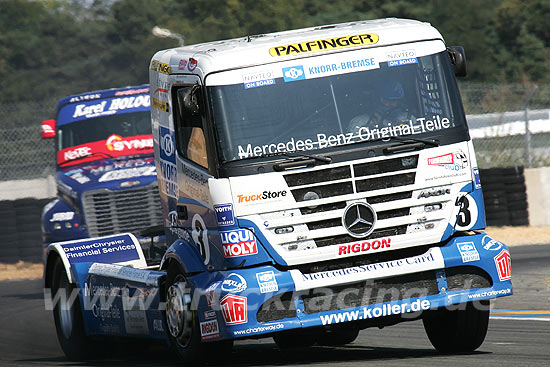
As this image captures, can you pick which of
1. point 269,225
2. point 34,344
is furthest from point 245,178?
point 34,344

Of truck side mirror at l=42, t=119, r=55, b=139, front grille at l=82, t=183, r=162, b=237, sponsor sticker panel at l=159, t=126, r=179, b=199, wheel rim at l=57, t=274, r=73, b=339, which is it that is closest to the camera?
sponsor sticker panel at l=159, t=126, r=179, b=199

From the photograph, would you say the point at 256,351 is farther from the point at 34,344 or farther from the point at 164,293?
the point at 34,344

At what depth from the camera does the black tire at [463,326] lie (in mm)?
8086

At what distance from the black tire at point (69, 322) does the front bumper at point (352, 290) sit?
2.45 metres

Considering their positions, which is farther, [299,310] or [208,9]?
[208,9]

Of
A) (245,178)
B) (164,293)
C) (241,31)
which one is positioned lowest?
(164,293)

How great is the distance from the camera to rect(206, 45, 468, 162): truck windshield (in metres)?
7.51

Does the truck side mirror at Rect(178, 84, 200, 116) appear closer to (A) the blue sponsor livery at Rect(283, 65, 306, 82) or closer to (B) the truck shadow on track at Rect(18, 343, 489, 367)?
(A) the blue sponsor livery at Rect(283, 65, 306, 82)

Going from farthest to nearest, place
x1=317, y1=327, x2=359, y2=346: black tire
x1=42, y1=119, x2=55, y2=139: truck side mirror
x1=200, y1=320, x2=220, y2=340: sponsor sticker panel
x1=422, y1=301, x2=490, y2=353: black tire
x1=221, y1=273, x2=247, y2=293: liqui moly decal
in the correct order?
x1=42, y1=119, x2=55, y2=139: truck side mirror < x1=317, y1=327, x2=359, y2=346: black tire < x1=422, y1=301, x2=490, y2=353: black tire < x1=200, y1=320, x2=220, y2=340: sponsor sticker panel < x1=221, y1=273, x2=247, y2=293: liqui moly decal

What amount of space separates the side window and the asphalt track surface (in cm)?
156

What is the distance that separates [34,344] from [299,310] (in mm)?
4229

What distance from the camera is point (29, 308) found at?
1359 cm

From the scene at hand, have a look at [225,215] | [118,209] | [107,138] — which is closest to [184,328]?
[225,215]

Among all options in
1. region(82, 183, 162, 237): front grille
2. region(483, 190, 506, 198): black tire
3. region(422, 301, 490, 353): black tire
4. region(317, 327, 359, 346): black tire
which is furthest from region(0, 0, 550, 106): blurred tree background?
region(422, 301, 490, 353): black tire
